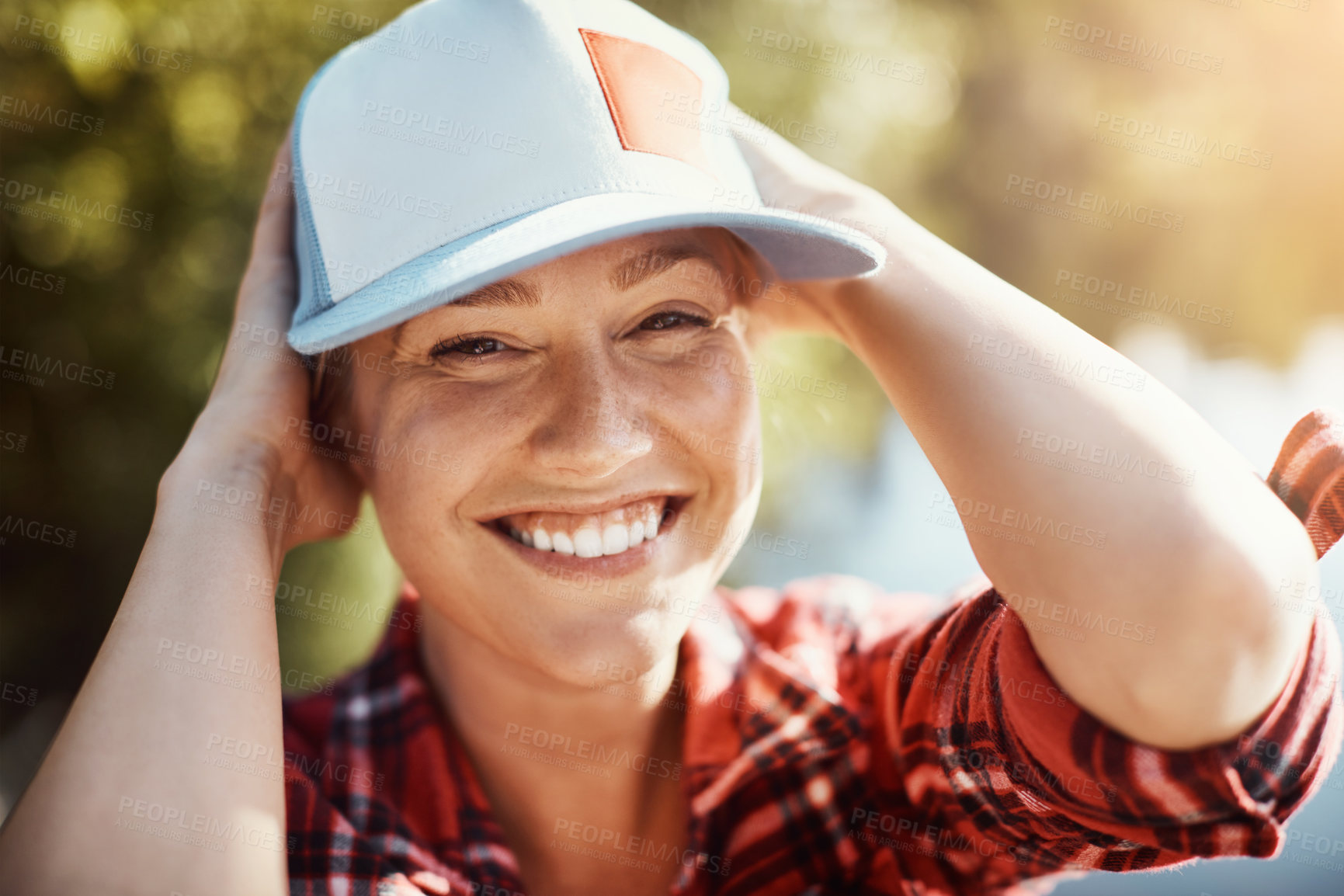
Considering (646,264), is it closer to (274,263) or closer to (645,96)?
(645,96)

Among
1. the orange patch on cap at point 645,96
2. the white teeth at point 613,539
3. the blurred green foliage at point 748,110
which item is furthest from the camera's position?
the blurred green foliage at point 748,110

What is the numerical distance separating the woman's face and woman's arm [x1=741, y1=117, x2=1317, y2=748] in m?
0.21

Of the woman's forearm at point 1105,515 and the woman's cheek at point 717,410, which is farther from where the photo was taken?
the woman's cheek at point 717,410

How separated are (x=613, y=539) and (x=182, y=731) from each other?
452 millimetres

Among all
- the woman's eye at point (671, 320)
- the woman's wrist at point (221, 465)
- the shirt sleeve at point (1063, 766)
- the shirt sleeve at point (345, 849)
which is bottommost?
the shirt sleeve at point (345, 849)

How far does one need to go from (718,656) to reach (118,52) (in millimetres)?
1435

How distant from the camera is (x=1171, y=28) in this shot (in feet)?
6.42

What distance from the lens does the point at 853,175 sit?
Result: 7.31 ft

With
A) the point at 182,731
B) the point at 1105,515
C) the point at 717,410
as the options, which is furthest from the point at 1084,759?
the point at 182,731

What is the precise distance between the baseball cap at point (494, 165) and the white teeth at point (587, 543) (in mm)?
289

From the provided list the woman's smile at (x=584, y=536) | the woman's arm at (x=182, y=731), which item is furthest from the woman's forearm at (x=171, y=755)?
the woman's smile at (x=584, y=536)

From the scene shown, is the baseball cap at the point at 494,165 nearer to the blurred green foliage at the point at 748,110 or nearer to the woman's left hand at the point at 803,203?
the woman's left hand at the point at 803,203

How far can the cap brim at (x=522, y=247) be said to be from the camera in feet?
2.49

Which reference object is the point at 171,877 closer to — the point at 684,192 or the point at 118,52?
the point at 684,192
